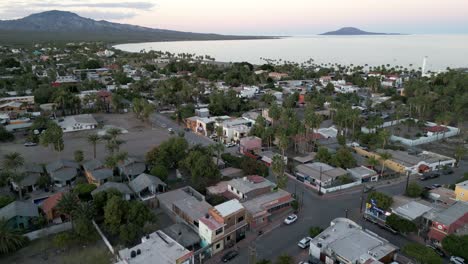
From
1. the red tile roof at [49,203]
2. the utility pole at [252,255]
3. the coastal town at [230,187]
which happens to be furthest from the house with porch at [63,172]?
the utility pole at [252,255]

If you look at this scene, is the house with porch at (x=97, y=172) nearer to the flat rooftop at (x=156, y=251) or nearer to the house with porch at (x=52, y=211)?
the house with porch at (x=52, y=211)

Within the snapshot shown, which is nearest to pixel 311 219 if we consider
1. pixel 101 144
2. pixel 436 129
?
pixel 101 144

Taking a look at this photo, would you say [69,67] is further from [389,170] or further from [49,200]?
[389,170]

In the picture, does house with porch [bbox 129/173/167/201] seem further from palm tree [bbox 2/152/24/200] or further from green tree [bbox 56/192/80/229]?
palm tree [bbox 2/152/24/200]

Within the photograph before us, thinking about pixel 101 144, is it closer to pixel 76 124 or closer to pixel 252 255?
pixel 76 124

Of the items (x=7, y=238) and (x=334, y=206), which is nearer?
(x=7, y=238)

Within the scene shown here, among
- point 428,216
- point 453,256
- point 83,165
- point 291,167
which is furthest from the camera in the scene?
point 291,167

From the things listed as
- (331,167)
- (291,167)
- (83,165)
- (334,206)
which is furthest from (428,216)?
(83,165)
